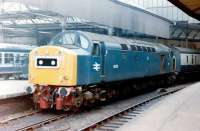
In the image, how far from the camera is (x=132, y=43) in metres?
20.2

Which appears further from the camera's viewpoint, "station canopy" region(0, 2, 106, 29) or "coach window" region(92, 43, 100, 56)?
"station canopy" region(0, 2, 106, 29)

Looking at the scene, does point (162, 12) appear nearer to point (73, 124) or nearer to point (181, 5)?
point (181, 5)

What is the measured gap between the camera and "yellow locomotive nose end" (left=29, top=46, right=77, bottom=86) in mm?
14406

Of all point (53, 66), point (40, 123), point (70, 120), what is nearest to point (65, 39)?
point (53, 66)

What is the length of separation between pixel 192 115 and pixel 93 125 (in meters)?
2.82

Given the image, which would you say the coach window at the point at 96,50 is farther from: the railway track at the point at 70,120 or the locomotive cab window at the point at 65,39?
the railway track at the point at 70,120

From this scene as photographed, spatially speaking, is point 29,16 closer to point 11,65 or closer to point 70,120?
point 11,65

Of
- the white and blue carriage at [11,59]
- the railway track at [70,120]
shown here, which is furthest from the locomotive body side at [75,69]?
the white and blue carriage at [11,59]

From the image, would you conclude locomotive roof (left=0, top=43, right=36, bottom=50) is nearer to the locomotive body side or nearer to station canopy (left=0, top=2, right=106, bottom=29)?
station canopy (left=0, top=2, right=106, bottom=29)

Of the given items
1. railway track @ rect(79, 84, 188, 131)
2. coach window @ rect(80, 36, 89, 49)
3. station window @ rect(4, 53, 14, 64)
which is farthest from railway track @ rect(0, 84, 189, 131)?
station window @ rect(4, 53, 14, 64)

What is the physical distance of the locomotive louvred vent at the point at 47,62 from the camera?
1467cm

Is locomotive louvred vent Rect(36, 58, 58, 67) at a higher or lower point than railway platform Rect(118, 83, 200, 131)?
higher

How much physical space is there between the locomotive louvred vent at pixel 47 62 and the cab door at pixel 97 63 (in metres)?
1.44

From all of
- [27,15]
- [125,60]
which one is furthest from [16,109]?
[27,15]
